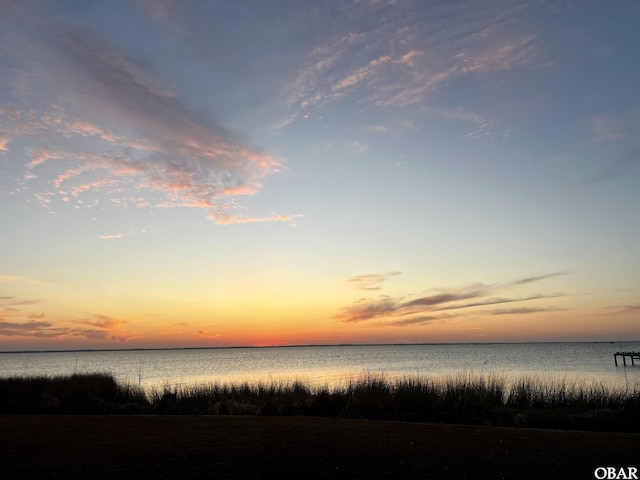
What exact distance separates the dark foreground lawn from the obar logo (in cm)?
14

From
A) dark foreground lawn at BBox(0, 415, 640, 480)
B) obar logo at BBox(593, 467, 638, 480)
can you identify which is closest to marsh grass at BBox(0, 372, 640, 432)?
dark foreground lawn at BBox(0, 415, 640, 480)

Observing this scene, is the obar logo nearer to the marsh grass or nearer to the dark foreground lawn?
the dark foreground lawn

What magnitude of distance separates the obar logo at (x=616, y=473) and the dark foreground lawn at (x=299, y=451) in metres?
0.14

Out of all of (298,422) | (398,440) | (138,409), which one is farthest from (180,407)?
(398,440)

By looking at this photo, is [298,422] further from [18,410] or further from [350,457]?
[18,410]

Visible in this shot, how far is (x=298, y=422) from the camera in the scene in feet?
42.9

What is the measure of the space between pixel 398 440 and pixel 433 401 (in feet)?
25.5

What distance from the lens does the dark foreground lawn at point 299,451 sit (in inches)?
326

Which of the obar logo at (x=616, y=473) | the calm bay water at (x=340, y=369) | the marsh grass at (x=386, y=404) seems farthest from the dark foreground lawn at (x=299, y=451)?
the calm bay water at (x=340, y=369)

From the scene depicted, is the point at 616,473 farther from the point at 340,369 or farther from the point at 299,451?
the point at 340,369

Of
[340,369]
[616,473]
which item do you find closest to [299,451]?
[616,473]

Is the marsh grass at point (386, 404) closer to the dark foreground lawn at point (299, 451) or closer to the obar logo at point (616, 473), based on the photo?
the dark foreground lawn at point (299, 451)

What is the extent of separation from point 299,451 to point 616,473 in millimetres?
5393

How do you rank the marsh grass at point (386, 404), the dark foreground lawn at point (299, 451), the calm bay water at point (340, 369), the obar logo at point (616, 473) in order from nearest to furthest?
the obar logo at point (616, 473) < the dark foreground lawn at point (299, 451) < the marsh grass at point (386, 404) < the calm bay water at point (340, 369)
